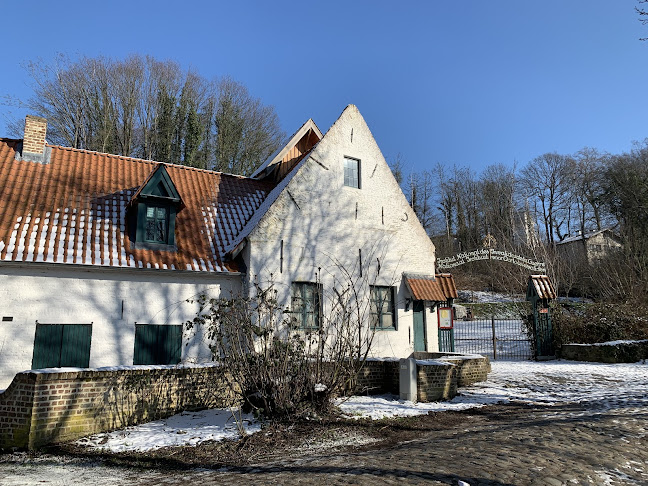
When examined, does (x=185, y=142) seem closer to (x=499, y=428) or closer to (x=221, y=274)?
(x=221, y=274)

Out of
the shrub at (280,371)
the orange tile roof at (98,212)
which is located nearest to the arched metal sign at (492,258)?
the orange tile roof at (98,212)

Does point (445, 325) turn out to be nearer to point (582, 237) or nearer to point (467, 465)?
point (467, 465)

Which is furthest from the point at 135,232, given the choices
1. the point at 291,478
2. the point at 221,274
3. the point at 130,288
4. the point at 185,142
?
the point at 185,142

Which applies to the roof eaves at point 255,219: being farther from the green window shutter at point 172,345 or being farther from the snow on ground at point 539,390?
the snow on ground at point 539,390

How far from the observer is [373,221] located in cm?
1483

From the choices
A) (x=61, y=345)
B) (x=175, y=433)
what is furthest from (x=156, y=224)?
(x=175, y=433)

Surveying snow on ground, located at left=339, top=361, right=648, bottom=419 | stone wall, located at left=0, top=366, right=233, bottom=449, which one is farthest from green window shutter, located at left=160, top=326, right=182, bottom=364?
snow on ground, located at left=339, top=361, right=648, bottom=419

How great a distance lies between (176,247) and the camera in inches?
484

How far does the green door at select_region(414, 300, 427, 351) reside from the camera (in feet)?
49.1

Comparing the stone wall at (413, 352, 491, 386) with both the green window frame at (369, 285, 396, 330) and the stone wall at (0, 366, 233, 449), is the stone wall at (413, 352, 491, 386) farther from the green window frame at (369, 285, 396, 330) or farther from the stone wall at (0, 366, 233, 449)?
the stone wall at (0, 366, 233, 449)

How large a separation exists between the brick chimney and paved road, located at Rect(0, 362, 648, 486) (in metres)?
9.75

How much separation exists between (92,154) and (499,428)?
45.2 ft

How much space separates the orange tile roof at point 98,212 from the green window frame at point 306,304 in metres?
2.03

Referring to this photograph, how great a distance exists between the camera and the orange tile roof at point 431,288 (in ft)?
47.8
